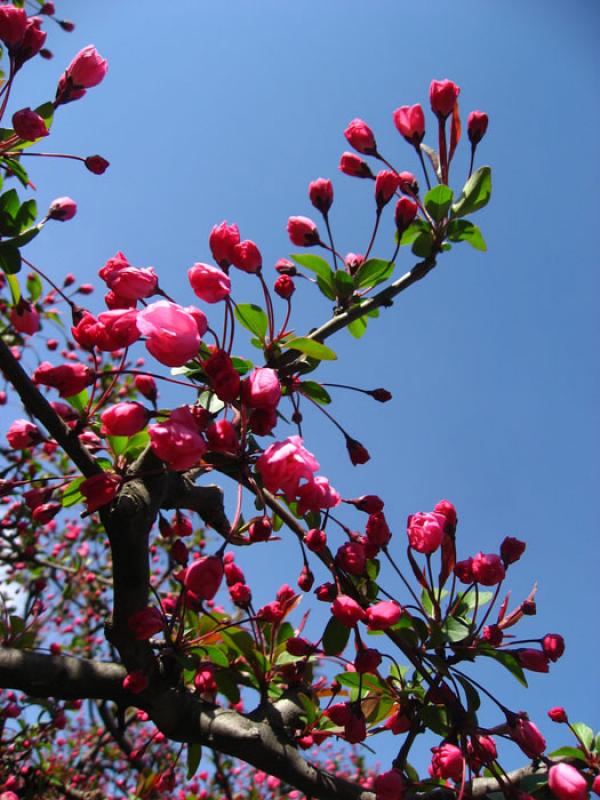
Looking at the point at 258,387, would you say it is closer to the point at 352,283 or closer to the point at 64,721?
the point at 352,283

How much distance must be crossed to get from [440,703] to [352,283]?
93 centimetres

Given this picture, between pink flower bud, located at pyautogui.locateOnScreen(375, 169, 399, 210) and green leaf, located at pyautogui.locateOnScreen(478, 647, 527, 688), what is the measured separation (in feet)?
3.54

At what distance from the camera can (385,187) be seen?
57.4 inches

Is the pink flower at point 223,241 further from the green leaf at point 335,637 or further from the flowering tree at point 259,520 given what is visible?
the green leaf at point 335,637

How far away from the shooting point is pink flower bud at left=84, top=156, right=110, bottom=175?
1.58 m

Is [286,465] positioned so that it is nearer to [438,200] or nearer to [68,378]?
[68,378]

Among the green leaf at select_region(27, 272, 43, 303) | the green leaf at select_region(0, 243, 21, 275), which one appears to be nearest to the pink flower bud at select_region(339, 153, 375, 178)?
the green leaf at select_region(0, 243, 21, 275)

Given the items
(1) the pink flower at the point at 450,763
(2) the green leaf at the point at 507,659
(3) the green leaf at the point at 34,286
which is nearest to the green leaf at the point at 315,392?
(2) the green leaf at the point at 507,659

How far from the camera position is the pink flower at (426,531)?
1204 mm

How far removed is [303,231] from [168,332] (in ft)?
2.27

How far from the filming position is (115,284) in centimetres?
114

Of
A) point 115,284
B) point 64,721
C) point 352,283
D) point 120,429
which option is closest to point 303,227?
point 352,283

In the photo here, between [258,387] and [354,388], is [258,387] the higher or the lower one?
the lower one

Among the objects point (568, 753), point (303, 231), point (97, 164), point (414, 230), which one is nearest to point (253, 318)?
point (303, 231)
